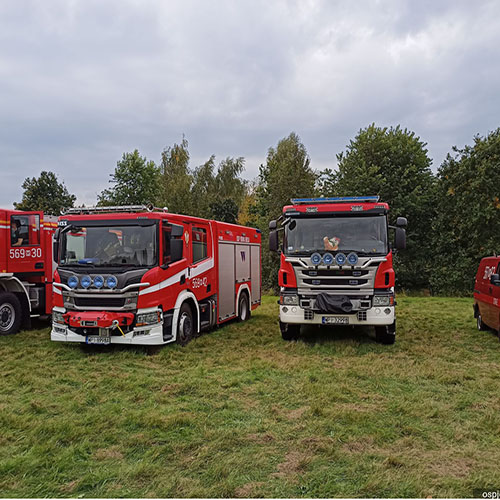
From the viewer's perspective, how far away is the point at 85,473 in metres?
3.92

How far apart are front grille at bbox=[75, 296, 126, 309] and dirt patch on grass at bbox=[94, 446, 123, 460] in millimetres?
3992

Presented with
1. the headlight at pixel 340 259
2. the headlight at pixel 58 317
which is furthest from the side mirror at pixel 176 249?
the headlight at pixel 340 259

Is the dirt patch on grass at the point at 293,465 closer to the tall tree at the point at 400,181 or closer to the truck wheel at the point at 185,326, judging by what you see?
the truck wheel at the point at 185,326

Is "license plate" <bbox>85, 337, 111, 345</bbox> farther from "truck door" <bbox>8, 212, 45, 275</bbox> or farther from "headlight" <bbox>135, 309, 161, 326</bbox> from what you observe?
"truck door" <bbox>8, 212, 45, 275</bbox>

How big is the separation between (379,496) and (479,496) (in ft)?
2.40

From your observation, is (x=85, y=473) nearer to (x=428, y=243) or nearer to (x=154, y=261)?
(x=154, y=261)

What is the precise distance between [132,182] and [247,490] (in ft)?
108

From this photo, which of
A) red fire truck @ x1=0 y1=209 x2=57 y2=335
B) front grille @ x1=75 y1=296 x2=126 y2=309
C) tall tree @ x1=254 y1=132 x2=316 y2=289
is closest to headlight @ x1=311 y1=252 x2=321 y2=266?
front grille @ x1=75 y1=296 x2=126 y2=309

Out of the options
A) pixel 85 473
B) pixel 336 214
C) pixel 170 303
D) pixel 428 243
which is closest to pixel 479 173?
pixel 428 243

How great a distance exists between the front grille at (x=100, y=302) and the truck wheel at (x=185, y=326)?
50.7 inches

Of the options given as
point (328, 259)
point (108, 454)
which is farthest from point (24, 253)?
point (108, 454)

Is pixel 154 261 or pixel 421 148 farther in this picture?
pixel 421 148

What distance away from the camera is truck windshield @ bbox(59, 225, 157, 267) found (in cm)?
839

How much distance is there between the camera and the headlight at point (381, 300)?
8.80m
